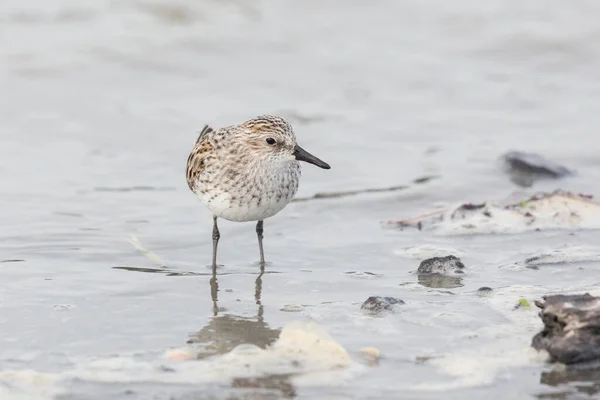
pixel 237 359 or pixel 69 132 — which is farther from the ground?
pixel 69 132

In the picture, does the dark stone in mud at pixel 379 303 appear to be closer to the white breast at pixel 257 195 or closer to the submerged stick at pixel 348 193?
the white breast at pixel 257 195

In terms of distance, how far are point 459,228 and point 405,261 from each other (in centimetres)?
79

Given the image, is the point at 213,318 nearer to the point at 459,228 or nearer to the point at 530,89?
the point at 459,228

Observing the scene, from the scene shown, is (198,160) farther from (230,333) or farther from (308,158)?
(230,333)

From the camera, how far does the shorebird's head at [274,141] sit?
23.8ft

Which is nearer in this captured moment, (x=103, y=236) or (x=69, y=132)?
(x=103, y=236)

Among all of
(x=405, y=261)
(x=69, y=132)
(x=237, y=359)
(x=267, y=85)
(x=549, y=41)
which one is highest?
(x=549, y=41)

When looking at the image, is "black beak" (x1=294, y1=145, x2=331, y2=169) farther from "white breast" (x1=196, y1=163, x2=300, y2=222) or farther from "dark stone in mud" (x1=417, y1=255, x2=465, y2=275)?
"dark stone in mud" (x1=417, y1=255, x2=465, y2=275)

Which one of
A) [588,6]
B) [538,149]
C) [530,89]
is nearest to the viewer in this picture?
[538,149]

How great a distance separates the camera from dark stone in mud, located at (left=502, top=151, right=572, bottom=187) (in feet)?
31.7

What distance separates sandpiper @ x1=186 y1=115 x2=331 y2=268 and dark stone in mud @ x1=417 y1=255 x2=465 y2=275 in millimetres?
933

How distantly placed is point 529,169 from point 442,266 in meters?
3.01

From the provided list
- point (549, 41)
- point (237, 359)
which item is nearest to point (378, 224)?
point (237, 359)

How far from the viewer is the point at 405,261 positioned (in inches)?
293
